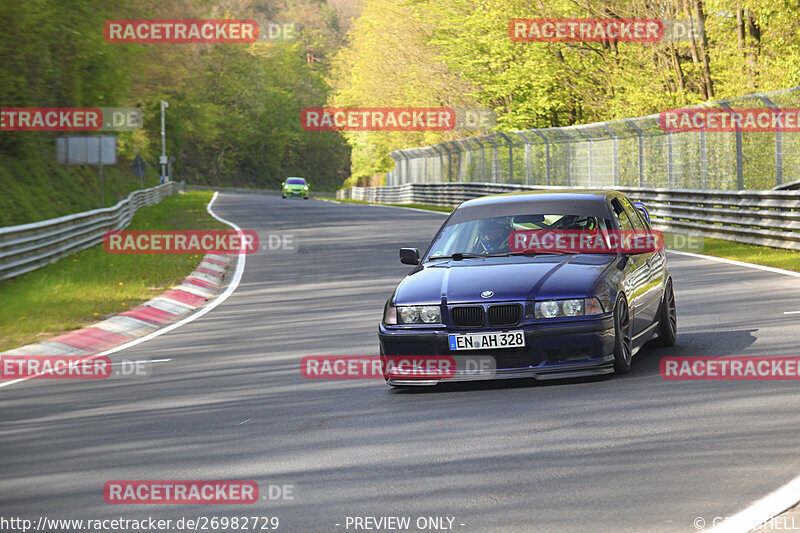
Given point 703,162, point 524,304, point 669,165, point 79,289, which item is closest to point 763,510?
point 524,304

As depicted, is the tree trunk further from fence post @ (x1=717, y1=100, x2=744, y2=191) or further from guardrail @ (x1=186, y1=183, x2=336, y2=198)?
guardrail @ (x1=186, y1=183, x2=336, y2=198)

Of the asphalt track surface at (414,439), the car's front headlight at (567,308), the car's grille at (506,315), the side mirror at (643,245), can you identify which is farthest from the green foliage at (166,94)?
the car's front headlight at (567,308)

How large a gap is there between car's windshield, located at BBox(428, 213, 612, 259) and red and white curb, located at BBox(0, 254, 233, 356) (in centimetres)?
513

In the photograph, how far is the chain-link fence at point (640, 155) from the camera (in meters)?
22.4

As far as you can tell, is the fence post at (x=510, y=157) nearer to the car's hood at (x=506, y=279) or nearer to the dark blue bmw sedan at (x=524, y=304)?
the dark blue bmw sedan at (x=524, y=304)

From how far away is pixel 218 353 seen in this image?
11.8 m

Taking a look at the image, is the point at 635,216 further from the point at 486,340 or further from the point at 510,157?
the point at 510,157

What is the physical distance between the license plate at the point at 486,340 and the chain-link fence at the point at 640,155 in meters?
14.6

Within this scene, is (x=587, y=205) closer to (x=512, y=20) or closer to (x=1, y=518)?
(x=1, y=518)

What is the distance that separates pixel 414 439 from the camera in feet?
23.5

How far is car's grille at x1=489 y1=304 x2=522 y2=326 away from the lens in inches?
328

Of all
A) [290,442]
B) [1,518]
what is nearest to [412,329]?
[290,442]

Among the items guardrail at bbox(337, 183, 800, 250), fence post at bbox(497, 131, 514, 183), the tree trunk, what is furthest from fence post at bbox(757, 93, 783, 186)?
fence post at bbox(497, 131, 514, 183)

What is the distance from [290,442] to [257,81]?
406 ft
